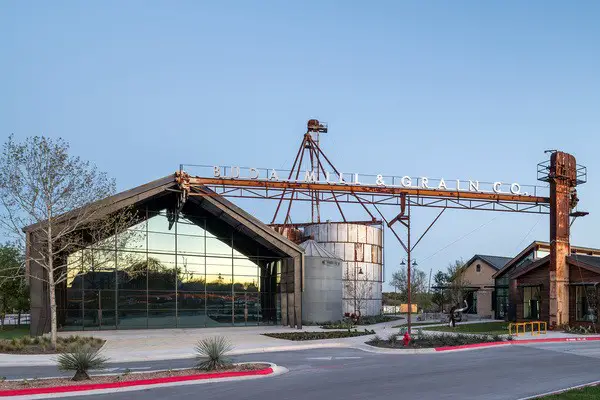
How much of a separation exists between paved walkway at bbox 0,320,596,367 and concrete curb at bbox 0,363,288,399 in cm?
799

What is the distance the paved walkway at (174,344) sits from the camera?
87.2 ft

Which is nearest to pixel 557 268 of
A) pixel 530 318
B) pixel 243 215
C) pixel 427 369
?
pixel 530 318

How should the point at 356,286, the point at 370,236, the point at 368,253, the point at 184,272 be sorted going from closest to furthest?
the point at 184,272 < the point at 356,286 < the point at 368,253 < the point at 370,236

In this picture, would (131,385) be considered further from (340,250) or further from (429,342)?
(340,250)

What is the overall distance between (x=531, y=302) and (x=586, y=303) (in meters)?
5.04

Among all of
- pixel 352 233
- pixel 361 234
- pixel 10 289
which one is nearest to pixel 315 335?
A: pixel 352 233

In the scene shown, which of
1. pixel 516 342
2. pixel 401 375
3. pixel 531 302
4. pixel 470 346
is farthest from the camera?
pixel 531 302

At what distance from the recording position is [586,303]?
44344 millimetres

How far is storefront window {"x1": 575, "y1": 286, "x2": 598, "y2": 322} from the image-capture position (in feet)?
140

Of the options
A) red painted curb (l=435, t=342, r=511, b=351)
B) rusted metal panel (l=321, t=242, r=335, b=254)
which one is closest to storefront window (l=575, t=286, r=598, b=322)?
red painted curb (l=435, t=342, r=511, b=351)

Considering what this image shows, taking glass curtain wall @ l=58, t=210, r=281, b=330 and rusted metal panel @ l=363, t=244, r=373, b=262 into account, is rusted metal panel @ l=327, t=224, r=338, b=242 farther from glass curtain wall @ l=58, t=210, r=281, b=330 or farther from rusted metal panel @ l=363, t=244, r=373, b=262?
glass curtain wall @ l=58, t=210, r=281, b=330

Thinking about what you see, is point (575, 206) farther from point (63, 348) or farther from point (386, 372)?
point (63, 348)

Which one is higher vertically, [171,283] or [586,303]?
[171,283]

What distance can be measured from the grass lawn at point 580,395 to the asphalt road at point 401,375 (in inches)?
35.8
